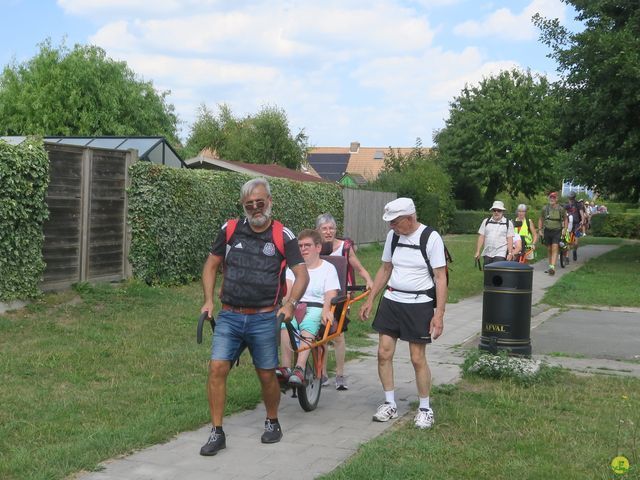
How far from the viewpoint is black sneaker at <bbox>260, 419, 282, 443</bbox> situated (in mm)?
5523

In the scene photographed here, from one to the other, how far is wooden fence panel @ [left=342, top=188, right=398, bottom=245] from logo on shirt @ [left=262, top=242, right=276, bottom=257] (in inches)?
784

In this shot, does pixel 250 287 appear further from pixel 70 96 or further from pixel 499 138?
pixel 499 138

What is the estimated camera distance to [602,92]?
20.2m

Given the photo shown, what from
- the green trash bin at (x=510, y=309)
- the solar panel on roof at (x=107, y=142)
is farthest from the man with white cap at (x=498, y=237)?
the solar panel on roof at (x=107, y=142)

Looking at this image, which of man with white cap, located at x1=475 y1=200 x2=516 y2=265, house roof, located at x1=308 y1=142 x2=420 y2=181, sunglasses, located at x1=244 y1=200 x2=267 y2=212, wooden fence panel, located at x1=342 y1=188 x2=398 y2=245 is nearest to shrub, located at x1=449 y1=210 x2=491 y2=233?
wooden fence panel, located at x1=342 y1=188 x2=398 y2=245

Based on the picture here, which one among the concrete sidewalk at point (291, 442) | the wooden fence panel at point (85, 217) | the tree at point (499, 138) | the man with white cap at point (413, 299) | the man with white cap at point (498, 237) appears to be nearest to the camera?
the concrete sidewalk at point (291, 442)

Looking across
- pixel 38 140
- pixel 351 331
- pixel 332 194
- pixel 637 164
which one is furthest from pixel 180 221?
pixel 637 164

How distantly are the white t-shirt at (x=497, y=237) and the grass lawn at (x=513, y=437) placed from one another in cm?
534

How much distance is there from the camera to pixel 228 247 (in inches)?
213

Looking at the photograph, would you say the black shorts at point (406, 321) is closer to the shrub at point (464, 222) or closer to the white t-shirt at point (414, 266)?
the white t-shirt at point (414, 266)

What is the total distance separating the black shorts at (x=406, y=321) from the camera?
6.10 metres

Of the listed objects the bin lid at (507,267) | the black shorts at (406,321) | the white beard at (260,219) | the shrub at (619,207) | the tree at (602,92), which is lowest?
the black shorts at (406,321)

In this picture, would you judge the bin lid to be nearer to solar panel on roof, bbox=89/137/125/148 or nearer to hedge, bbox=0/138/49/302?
hedge, bbox=0/138/49/302

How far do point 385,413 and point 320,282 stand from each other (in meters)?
1.29
